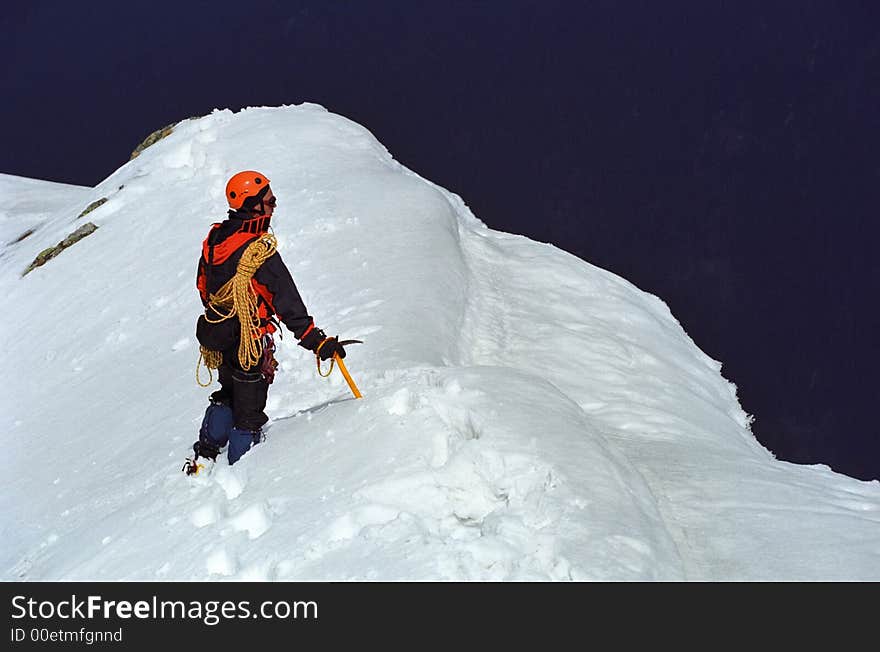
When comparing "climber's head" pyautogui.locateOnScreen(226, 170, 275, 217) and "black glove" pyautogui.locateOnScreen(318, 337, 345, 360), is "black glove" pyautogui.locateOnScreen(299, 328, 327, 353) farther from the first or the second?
"climber's head" pyautogui.locateOnScreen(226, 170, 275, 217)

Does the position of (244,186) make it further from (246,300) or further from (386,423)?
(386,423)

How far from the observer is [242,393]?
A: 8.94m

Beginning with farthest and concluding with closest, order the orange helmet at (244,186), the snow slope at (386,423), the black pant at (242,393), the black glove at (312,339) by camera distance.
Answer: the black pant at (242,393)
the black glove at (312,339)
the orange helmet at (244,186)
the snow slope at (386,423)

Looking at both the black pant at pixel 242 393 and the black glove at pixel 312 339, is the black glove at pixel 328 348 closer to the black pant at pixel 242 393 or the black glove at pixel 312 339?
the black glove at pixel 312 339

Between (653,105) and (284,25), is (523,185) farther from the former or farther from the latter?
(284,25)

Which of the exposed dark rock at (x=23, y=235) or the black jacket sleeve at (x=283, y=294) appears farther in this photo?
the exposed dark rock at (x=23, y=235)

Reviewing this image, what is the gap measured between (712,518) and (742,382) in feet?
69.2

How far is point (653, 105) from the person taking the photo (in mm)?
40688

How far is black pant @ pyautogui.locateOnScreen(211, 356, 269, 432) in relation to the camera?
888 centimetres

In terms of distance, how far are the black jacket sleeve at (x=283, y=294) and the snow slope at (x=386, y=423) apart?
1.04m

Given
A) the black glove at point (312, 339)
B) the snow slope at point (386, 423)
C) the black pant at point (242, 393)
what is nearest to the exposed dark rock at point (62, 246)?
the snow slope at point (386, 423)

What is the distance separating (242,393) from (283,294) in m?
1.12

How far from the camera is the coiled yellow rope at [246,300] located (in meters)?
8.38
